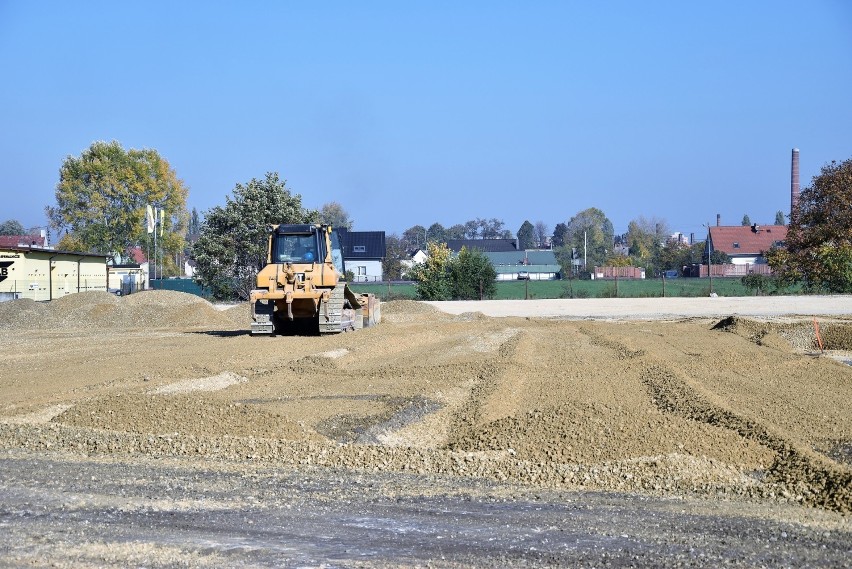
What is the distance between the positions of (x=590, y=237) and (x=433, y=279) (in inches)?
3695

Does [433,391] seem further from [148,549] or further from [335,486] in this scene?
[148,549]

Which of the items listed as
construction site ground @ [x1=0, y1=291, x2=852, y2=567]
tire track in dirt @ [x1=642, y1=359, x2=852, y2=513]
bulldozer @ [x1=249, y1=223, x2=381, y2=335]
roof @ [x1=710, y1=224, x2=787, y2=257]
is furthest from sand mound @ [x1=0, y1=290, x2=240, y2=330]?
roof @ [x1=710, y1=224, x2=787, y2=257]

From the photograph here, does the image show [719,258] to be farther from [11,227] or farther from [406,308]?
[11,227]

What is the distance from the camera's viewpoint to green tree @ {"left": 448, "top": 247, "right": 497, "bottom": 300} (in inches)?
1982

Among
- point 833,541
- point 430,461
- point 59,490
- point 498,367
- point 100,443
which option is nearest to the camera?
point 833,541

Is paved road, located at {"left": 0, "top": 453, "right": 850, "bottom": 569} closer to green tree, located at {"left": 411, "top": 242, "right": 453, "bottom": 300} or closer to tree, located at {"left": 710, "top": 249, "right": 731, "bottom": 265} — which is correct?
green tree, located at {"left": 411, "top": 242, "right": 453, "bottom": 300}

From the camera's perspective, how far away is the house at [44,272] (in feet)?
135

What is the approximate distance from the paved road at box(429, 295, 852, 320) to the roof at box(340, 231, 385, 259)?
139ft

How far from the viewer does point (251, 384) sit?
48.2 ft

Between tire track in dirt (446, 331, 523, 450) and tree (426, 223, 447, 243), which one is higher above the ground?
tree (426, 223, 447, 243)

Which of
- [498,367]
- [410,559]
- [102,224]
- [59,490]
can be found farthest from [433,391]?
[102,224]

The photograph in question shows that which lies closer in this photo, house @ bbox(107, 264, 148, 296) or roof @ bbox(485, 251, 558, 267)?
house @ bbox(107, 264, 148, 296)

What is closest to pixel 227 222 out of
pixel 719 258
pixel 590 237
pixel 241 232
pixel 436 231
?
pixel 241 232

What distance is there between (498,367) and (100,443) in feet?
25.5
